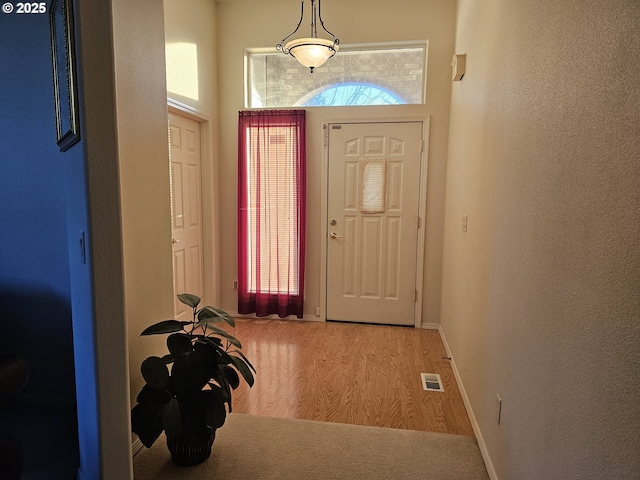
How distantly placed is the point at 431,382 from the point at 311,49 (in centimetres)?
252

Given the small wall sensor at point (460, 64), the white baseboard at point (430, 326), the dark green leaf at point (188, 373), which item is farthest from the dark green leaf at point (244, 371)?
the small wall sensor at point (460, 64)

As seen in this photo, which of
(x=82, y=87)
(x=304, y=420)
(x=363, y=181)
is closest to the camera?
(x=82, y=87)

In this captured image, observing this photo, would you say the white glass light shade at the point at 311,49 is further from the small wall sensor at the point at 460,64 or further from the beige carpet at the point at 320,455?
the beige carpet at the point at 320,455

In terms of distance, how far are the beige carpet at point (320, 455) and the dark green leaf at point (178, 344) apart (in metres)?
0.59

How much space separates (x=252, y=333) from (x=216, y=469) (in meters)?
1.85

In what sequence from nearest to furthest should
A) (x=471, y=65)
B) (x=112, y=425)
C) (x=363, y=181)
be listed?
(x=112, y=425) < (x=471, y=65) < (x=363, y=181)

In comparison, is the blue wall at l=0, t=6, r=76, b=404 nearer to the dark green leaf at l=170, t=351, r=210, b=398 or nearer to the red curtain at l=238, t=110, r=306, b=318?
the dark green leaf at l=170, t=351, r=210, b=398

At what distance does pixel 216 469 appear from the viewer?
182 centimetres

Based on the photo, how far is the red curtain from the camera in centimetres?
383

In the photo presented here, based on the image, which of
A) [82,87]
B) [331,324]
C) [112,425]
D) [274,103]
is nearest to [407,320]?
[331,324]

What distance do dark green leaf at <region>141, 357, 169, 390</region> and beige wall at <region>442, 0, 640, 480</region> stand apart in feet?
4.75

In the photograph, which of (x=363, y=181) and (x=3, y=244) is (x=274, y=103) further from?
(x=3, y=244)

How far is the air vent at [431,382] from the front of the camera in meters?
2.63

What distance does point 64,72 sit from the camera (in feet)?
4.33
